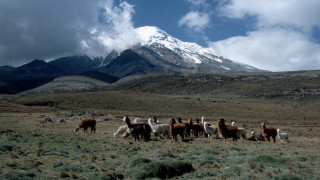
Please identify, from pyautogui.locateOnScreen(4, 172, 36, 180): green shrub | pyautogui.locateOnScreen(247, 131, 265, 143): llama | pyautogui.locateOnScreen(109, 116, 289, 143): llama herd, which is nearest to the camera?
pyautogui.locateOnScreen(4, 172, 36, 180): green shrub

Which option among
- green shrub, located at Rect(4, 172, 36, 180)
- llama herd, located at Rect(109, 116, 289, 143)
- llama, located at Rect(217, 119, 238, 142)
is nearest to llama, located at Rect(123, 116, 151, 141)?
llama herd, located at Rect(109, 116, 289, 143)

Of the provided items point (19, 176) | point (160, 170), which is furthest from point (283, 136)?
point (19, 176)

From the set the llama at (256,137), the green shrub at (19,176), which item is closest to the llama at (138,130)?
the llama at (256,137)

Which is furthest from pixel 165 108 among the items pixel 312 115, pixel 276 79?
pixel 276 79

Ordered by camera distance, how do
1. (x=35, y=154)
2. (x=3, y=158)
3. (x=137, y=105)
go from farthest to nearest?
(x=137, y=105) < (x=35, y=154) < (x=3, y=158)

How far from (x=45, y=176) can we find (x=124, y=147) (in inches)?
317

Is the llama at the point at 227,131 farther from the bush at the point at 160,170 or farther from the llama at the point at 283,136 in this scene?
the bush at the point at 160,170

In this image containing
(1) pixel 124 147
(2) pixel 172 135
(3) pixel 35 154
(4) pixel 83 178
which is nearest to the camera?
(4) pixel 83 178

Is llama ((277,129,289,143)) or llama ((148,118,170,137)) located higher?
llama ((148,118,170,137))

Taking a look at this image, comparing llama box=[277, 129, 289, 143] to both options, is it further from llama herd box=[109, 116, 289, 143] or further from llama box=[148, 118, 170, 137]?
llama box=[148, 118, 170, 137]

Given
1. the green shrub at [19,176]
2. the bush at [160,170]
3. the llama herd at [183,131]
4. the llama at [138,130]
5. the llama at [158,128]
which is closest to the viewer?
the green shrub at [19,176]

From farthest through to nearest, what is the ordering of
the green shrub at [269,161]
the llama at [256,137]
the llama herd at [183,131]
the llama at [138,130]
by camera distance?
the llama at [256,137], the llama herd at [183,131], the llama at [138,130], the green shrub at [269,161]

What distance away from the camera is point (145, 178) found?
436 inches

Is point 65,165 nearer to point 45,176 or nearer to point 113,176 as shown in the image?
point 45,176
